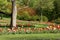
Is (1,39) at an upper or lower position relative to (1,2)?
lower

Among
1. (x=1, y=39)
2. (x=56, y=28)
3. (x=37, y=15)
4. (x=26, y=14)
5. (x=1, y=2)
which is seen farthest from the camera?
(x=37, y=15)

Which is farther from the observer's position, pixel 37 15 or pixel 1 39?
pixel 37 15

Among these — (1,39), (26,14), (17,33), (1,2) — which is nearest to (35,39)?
(1,39)

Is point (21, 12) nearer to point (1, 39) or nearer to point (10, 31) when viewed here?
point (10, 31)

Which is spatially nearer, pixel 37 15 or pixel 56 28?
pixel 56 28

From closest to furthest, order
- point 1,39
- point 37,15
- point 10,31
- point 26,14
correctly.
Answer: point 1,39, point 10,31, point 26,14, point 37,15

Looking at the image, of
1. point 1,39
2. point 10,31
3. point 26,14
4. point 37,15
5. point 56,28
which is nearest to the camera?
point 1,39

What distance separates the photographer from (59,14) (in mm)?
43938

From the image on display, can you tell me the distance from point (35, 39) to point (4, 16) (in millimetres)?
34065

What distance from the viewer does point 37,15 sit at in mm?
44375

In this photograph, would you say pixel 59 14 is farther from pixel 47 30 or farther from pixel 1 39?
pixel 1 39

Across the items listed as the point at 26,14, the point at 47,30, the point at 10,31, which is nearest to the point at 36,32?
the point at 47,30

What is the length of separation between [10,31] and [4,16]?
101 ft

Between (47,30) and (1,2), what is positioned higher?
(1,2)
